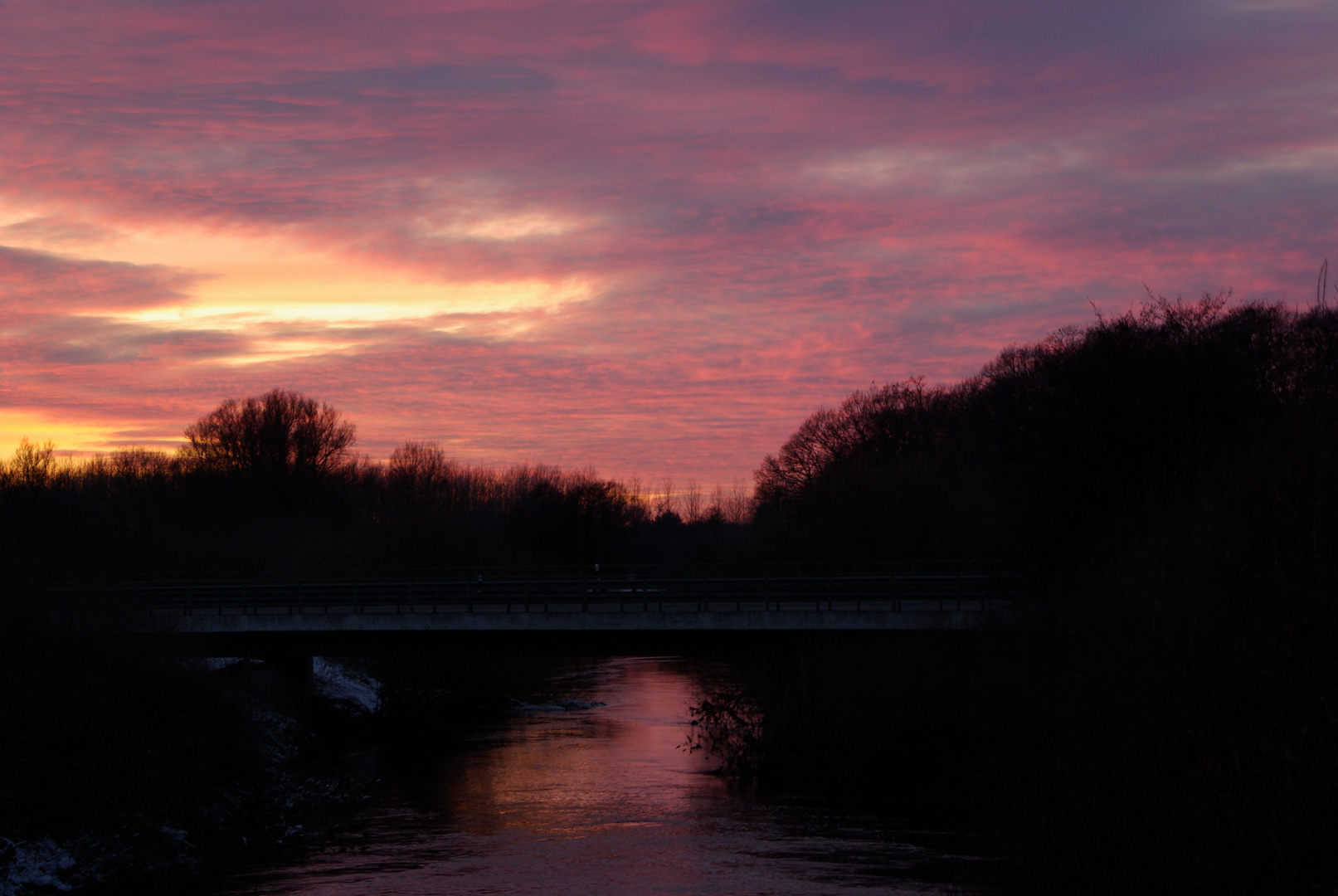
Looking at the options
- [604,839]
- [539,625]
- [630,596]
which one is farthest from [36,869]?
[630,596]

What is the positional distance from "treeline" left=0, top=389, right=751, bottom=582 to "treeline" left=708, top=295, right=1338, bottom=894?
44.2 feet

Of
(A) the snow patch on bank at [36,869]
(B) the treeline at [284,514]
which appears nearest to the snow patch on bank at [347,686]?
(B) the treeline at [284,514]

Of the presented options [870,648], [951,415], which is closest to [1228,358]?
[870,648]

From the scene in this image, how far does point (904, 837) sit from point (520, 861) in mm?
8293

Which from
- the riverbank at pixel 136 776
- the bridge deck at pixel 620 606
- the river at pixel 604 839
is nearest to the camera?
the river at pixel 604 839

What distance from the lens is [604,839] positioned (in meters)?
26.3

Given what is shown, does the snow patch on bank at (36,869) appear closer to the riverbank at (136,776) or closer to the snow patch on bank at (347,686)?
the riverbank at (136,776)

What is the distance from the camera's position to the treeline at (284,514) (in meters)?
57.8

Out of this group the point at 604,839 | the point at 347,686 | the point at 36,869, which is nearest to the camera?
the point at 36,869

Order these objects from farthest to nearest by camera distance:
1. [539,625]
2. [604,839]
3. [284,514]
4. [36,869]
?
[284,514] < [539,625] < [604,839] < [36,869]

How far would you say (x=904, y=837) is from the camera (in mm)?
26609

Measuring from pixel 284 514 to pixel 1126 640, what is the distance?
2942 inches

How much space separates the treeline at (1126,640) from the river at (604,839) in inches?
101

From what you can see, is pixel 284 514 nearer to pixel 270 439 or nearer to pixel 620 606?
pixel 270 439
